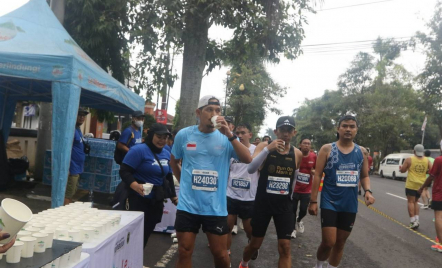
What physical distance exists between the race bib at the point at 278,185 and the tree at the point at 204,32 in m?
5.25

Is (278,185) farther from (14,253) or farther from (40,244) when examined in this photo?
(14,253)

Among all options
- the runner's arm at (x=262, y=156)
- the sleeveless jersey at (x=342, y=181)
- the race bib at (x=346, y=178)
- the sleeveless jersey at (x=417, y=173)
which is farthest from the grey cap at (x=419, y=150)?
the runner's arm at (x=262, y=156)

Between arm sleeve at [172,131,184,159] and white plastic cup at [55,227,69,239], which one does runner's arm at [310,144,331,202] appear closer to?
arm sleeve at [172,131,184,159]

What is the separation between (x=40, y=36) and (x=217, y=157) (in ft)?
17.3

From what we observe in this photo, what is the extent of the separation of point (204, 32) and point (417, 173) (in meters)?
5.85

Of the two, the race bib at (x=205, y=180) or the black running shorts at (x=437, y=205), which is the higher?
the race bib at (x=205, y=180)

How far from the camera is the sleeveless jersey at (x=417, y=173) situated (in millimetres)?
9320

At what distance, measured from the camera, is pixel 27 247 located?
2.21m

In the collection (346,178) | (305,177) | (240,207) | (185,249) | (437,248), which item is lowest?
(437,248)

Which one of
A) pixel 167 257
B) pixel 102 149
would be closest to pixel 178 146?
pixel 167 257

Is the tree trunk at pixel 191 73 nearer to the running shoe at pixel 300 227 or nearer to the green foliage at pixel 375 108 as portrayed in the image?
the running shoe at pixel 300 227

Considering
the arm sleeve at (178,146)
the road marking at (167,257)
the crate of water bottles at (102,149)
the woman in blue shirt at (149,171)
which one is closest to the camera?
the arm sleeve at (178,146)

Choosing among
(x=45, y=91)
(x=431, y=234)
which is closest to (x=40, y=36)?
(x=45, y=91)

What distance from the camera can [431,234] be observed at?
9.02 m
